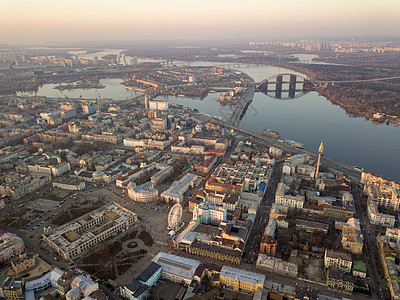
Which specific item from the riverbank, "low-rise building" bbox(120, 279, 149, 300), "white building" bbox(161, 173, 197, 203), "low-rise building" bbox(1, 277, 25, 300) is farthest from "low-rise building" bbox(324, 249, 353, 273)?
the riverbank

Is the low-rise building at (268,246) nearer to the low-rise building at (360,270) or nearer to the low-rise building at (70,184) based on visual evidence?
the low-rise building at (360,270)

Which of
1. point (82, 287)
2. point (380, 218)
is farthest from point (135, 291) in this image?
point (380, 218)

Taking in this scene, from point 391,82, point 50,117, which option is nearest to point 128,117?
point 50,117

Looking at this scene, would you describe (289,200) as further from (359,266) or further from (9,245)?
(9,245)

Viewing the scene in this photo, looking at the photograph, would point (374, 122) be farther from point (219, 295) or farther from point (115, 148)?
point (219, 295)

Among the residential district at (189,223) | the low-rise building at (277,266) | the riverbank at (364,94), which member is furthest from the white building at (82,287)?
the riverbank at (364,94)
